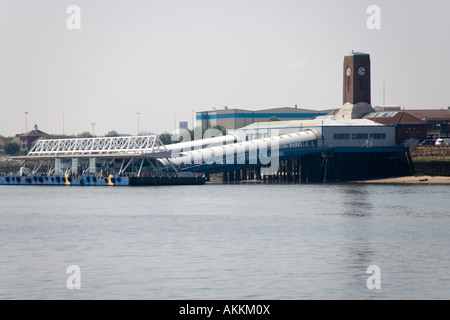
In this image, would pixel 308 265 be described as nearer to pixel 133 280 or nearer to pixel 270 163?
pixel 133 280

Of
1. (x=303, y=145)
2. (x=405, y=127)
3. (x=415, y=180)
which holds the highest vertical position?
(x=405, y=127)

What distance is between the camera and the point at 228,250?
5416 cm

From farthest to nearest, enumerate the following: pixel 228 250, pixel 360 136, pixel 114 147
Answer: pixel 114 147, pixel 360 136, pixel 228 250

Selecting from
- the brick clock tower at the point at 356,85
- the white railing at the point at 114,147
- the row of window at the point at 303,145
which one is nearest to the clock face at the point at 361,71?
the brick clock tower at the point at 356,85

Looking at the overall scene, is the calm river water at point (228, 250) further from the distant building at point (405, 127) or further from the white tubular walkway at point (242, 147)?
the distant building at point (405, 127)

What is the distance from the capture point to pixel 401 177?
515ft

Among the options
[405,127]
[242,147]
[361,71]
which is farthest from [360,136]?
[361,71]

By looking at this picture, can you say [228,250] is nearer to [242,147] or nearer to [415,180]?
[415,180]

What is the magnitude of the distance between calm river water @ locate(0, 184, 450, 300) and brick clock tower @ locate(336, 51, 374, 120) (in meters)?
89.3

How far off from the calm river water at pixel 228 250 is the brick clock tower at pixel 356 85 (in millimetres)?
89266

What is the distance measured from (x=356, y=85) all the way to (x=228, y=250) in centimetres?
13372

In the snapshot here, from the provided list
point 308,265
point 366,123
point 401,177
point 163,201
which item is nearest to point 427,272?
point 308,265

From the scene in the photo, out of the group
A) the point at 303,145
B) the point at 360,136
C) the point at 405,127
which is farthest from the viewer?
the point at 405,127

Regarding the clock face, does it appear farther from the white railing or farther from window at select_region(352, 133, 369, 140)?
the white railing
